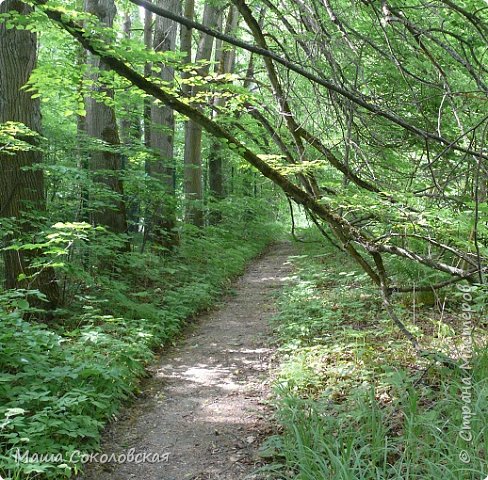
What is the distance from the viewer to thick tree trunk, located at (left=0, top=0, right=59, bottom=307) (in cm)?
607

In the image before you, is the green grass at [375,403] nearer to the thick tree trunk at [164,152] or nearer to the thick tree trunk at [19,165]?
the thick tree trunk at [19,165]

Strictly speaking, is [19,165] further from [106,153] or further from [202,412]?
[202,412]

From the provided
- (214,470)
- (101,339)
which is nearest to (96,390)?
(101,339)

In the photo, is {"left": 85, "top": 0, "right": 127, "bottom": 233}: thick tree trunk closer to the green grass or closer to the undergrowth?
the undergrowth

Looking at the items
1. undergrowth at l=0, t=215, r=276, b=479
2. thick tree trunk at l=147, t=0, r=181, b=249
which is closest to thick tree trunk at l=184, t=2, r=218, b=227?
thick tree trunk at l=147, t=0, r=181, b=249

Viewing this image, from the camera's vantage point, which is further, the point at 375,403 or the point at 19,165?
the point at 19,165

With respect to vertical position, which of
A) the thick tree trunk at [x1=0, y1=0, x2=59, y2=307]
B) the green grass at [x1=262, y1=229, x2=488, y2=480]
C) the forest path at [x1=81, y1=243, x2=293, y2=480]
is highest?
the thick tree trunk at [x1=0, y1=0, x2=59, y2=307]

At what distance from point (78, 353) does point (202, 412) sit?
1.43 metres

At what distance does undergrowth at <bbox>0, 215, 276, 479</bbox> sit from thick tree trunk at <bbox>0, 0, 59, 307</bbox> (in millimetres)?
386

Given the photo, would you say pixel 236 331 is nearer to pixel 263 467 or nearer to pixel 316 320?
pixel 316 320

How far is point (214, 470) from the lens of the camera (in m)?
3.46

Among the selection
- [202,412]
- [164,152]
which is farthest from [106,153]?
[202,412]

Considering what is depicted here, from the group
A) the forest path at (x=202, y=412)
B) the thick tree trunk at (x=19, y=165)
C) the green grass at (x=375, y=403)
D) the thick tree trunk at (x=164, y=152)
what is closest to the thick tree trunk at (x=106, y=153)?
the thick tree trunk at (x=164, y=152)

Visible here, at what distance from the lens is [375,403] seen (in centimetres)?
348
